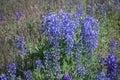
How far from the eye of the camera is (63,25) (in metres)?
4.31

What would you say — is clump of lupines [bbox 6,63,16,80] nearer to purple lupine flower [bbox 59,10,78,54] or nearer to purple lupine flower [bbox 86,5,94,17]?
purple lupine flower [bbox 59,10,78,54]

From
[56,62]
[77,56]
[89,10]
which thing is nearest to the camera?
[56,62]

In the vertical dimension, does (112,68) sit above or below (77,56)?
below

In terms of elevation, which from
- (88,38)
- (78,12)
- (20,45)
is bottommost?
(88,38)

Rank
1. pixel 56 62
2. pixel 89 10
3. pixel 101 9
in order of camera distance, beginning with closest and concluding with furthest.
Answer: pixel 56 62 → pixel 89 10 → pixel 101 9

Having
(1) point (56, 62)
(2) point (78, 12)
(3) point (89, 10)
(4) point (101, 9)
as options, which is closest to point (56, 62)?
(1) point (56, 62)

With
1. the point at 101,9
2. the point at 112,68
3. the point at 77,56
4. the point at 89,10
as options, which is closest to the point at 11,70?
the point at 77,56

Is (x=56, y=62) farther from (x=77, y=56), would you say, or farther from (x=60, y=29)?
(x=60, y=29)

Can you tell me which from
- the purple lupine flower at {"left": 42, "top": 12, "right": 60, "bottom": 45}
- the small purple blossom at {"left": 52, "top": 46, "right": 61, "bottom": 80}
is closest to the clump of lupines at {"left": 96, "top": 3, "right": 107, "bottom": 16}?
the purple lupine flower at {"left": 42, "top": 12, "right": 60, "bottom": 45}

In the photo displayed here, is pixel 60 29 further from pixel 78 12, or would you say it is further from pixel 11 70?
pixel 78 12

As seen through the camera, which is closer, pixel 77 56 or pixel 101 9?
pixel 77 56

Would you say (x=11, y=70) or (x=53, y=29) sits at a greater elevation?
(x=53, y=29)

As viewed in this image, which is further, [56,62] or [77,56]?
[77,56]

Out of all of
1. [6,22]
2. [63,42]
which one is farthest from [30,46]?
[6,22]
